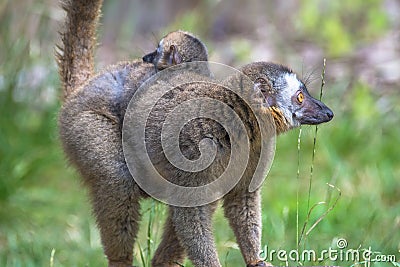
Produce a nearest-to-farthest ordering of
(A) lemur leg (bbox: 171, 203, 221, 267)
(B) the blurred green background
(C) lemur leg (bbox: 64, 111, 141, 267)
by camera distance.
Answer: (A) lemur leg (bbox: 171, 203, 221, 267)
(C) lemur leg (bbox: 64, 111, 141, 267)
(B) the blurred green background

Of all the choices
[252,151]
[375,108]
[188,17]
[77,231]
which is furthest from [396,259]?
[188,17]

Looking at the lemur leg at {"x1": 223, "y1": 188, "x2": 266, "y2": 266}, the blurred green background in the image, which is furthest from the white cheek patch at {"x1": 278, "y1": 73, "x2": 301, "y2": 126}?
the blurred green background

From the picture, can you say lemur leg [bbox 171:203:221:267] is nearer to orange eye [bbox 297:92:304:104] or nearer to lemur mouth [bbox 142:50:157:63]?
orange eye [bbox 297:92:304:104]

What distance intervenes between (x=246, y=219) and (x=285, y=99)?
26.4 inches

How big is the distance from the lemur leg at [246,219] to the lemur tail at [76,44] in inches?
49.5

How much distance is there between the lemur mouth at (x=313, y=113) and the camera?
4.29m

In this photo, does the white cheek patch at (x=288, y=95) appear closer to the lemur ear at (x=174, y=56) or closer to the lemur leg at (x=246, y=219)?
the lemur leg at (x=246, y=219)

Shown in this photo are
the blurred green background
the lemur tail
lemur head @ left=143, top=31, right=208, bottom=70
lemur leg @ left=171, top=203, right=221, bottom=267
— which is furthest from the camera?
the blurred green background

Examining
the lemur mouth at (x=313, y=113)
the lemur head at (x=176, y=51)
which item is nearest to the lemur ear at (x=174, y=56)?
the lemur head at (x=176, y=51)

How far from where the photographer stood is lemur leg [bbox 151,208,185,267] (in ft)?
15.3

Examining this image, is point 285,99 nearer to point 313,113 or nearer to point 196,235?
point 313,113

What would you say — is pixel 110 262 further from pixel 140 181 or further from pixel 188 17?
pixel 188 17

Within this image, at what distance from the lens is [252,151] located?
435cm

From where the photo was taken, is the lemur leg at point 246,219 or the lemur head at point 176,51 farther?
the lemur head at point 176,51
